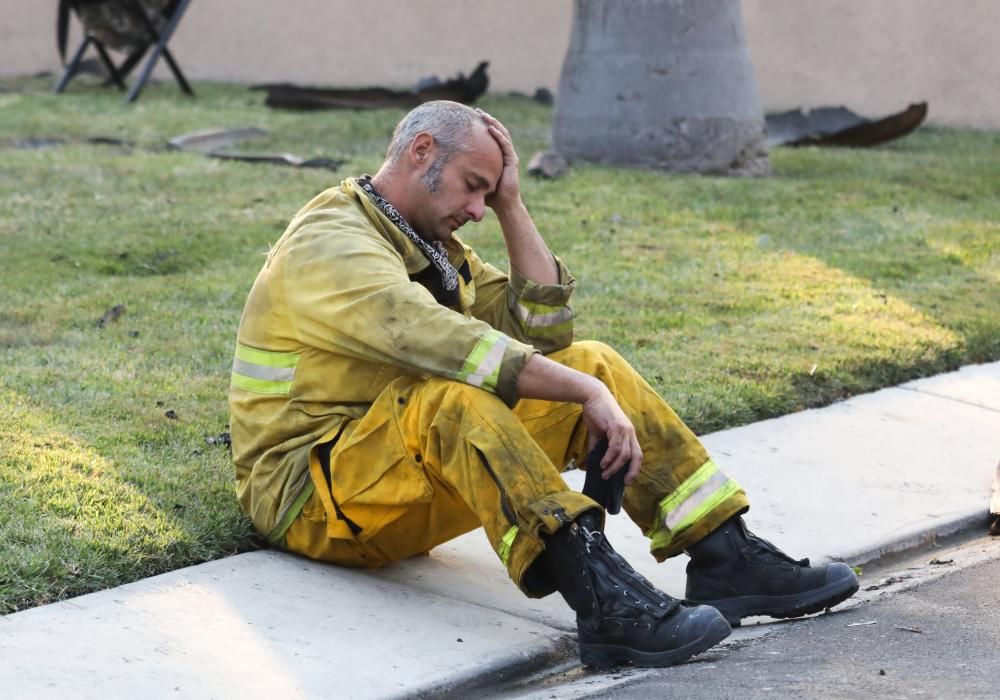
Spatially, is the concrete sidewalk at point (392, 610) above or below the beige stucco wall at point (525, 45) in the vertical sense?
below

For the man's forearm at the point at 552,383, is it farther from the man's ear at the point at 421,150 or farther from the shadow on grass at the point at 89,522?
the shadow on grass at the point at 89,522

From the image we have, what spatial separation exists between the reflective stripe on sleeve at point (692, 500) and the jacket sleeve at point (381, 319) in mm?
536

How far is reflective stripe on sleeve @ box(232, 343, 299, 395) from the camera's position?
11.9 feet

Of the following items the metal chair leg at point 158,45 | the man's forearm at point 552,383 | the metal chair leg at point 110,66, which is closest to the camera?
the man's forearm at point 552,383

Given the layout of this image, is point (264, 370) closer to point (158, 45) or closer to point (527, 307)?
point (527, 307)

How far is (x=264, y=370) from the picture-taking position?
145 inches

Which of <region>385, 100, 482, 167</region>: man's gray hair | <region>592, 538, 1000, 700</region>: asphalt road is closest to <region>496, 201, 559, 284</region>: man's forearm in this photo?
<region>385, 100, 482, 167</region>: man's gray hair

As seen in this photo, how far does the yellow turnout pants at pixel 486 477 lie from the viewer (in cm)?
324

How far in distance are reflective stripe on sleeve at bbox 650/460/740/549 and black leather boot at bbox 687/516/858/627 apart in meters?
0.07

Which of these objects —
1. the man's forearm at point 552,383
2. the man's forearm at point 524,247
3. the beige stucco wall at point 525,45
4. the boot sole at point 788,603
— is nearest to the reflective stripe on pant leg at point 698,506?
the boot sole at point 788,603

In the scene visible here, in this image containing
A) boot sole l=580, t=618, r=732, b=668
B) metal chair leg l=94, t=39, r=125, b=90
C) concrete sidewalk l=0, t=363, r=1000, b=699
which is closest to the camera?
concrete sidewalk l=0, t=363, r=1000, b=699

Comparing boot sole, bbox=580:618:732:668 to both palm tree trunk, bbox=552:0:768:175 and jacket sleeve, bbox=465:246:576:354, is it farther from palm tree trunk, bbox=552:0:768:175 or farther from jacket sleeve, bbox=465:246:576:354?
palm tree trunk, bbox=552:0:768:175

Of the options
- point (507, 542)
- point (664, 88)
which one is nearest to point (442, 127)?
point (507, 542)

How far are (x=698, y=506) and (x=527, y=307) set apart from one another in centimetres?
80
